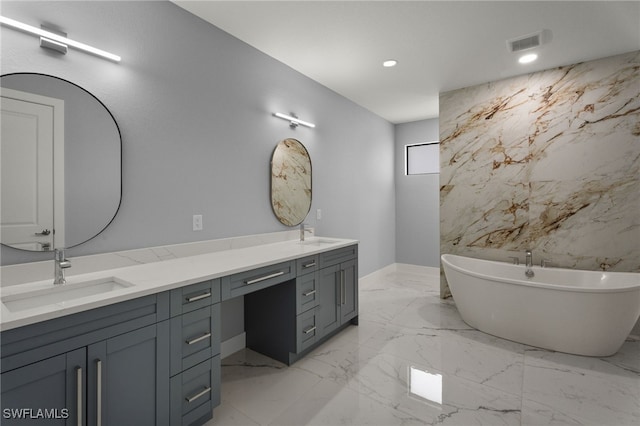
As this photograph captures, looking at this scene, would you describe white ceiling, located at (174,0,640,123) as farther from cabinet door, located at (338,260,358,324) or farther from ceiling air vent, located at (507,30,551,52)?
cabinet door, located at (338,260,358,324)

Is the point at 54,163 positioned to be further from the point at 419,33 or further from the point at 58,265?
the point at 419,33

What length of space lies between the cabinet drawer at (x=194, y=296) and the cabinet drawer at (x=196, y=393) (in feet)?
1.06

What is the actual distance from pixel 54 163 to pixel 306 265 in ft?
5.46

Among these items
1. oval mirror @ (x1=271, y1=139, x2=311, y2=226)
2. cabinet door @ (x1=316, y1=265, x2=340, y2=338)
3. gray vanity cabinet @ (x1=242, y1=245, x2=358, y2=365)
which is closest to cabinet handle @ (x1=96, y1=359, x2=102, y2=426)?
gray vanity cabinet @ (x1=242, y1=245, x2=358, y2=365)

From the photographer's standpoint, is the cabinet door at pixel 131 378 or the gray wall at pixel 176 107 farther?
the gray wall at pixel 176 107

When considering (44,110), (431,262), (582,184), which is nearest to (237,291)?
(44,110)

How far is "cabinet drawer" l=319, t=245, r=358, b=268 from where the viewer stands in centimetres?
264

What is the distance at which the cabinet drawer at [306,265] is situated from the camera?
93.3 inches

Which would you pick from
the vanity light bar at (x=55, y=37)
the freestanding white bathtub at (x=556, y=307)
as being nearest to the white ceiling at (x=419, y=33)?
the vanity light bar at (x=55, y=37)

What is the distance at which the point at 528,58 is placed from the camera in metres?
3.01

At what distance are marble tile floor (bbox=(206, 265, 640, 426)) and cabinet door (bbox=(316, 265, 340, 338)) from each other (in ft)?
0.59

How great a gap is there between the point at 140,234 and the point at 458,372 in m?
2.42

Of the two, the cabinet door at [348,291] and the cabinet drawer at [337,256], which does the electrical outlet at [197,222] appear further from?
the cabinet door at [348,291]

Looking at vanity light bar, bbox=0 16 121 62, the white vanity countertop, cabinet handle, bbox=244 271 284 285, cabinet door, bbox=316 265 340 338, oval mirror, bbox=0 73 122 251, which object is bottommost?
cabinet door, bbox=316 265 340 338
